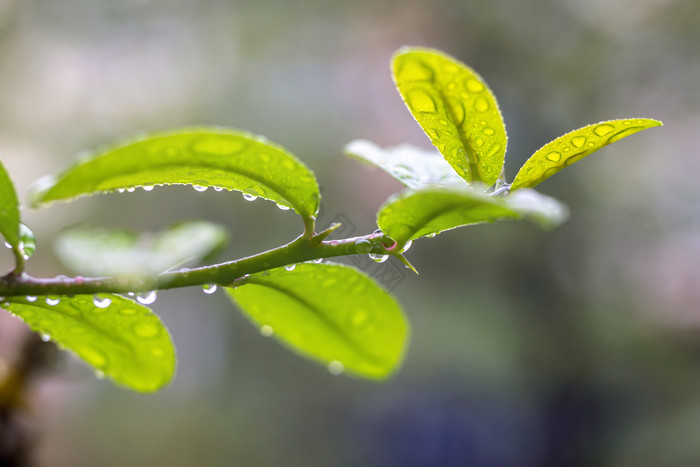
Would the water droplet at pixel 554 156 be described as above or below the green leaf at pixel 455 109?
A: above

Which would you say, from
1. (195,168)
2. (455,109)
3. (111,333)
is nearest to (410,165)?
(455,109)

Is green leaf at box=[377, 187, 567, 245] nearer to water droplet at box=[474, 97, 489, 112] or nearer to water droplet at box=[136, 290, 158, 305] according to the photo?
water droplet at box=[474, 97, 489, 112]

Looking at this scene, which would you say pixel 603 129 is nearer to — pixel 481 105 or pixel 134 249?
pixel 481 105

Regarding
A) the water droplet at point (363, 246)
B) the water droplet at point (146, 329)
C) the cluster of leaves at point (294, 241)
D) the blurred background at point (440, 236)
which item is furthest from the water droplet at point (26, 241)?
the blurred background at point (440, 236)

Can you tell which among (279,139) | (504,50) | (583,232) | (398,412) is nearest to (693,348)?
(583,232)

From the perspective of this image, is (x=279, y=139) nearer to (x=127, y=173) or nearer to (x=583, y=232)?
(x=583, y=232)

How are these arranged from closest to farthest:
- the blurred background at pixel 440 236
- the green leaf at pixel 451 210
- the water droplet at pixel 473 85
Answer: the green leaf at pixel 451 210
the water droplet at pixel 473 85
the blurred background at pixel 440 236

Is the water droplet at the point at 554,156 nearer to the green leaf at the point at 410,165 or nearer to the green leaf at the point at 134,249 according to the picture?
the green leaf at the point at 410,165
